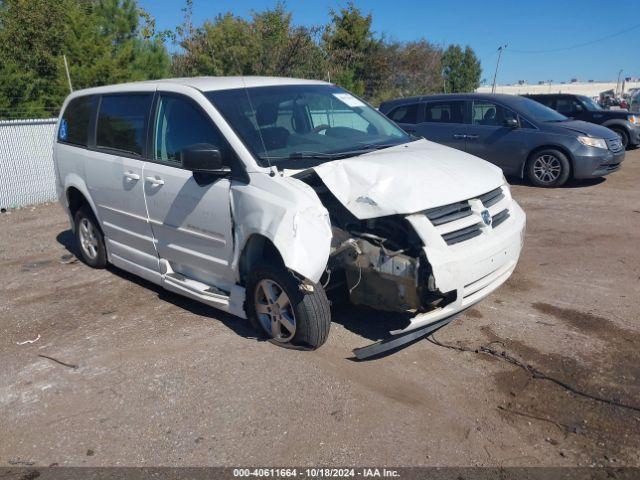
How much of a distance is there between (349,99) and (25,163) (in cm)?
793

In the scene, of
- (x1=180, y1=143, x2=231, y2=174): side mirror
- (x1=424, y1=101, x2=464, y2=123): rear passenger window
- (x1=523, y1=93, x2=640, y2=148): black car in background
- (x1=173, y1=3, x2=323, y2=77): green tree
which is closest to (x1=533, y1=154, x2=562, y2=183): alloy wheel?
(x1=424, y1=101, x2=464, y2=123): rear passenger window

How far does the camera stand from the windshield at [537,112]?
10359mm

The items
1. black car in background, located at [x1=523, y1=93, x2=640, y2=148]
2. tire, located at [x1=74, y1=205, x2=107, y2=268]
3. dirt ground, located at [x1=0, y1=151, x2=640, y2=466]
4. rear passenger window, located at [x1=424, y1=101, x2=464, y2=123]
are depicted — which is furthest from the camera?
black car in background, located at [x1=523, y1=93, x2=640, y2=148]

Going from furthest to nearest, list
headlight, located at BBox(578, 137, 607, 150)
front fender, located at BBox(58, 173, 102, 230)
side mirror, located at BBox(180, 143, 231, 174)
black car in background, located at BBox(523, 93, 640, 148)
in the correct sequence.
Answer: black car in background, located at BBox(523, 93, 640, 148) → headlight, located at BBox(578, 137, 607, 150) → front fender, located at BBox(58, 173, 102, 230) → side mirror, located at BBox(180, 143, 231, 174)

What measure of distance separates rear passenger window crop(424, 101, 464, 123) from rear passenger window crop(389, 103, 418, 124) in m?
0.24

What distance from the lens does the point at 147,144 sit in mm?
4910

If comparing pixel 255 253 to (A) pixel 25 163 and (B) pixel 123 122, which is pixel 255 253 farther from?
(A) pixel 25 163

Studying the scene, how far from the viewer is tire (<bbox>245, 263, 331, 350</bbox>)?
3842mm

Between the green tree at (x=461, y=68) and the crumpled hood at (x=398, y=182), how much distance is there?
3664cm

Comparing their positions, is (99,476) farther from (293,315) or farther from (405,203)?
(405,203)

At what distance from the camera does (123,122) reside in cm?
531

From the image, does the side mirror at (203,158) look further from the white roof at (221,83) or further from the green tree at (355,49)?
the green tree at (355,49)

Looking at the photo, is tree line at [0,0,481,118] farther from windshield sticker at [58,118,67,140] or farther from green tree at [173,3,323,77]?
windshield sticker at [58,118,67,140]

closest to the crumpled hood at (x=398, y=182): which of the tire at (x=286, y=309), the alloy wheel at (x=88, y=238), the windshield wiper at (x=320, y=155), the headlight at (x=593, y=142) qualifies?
the windshield wiper at (x=320, y=155)
